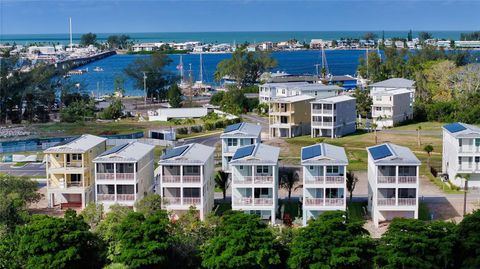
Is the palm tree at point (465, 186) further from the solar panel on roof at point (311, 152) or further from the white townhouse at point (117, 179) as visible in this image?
the white townhouse at point (117, 179)

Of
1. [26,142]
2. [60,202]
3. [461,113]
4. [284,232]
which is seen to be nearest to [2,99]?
[26,142]

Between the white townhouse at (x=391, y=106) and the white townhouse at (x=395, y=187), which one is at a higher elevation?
the white townhouse at (x=391, y=106)

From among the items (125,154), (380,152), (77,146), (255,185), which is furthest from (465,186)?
(77,146)

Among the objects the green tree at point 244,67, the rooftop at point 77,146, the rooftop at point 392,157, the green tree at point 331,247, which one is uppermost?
the green tree at point 244,67

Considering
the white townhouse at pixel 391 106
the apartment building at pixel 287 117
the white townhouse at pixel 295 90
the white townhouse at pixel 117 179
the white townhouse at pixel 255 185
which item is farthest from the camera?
the white townhouse at pixel 295 90

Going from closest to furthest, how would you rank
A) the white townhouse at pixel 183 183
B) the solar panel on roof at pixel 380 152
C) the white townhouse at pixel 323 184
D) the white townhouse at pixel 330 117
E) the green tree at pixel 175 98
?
the white townhouse at pixel 323 184 → the white townhouse at pixel 183 183 → the solar panel on roof at pixel 380 152 → the white townhouse at pixel 330 117 → the green tree at pixel 175 98

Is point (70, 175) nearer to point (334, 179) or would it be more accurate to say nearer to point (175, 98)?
point (334, 179)

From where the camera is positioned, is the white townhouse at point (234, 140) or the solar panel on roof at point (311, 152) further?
the white townhouse at point (234, 140)

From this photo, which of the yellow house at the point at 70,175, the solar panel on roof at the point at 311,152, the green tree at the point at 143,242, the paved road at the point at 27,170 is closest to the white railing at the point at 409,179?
the solar panel on roof at the point at 311,152
